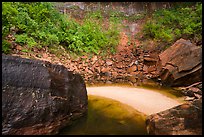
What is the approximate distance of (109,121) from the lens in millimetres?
4652

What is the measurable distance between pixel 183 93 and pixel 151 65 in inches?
105

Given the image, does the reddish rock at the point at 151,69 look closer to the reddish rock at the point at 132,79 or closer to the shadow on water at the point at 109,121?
the reddish rock at the point at 132,79

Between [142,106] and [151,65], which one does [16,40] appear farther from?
[151,65]

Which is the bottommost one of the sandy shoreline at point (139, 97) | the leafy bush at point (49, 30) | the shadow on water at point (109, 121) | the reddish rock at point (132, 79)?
the shadow on water at point (109, 121)

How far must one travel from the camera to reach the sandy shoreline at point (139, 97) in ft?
18.4

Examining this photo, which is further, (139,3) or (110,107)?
(139,3)

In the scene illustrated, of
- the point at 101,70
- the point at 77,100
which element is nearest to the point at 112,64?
the point at 101,70

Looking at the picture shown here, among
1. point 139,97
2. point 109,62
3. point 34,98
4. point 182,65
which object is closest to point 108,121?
point 34,98

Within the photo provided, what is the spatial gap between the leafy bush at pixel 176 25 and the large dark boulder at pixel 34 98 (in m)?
7.27

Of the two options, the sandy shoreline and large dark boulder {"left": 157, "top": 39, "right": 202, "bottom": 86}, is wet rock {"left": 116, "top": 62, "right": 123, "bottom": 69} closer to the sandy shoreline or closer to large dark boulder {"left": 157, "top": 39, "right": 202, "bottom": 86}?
large dark boulder {"left": 157, "top": 39, "right": 202, "bottom": 86}

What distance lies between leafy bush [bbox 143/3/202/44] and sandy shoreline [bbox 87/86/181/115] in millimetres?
4296

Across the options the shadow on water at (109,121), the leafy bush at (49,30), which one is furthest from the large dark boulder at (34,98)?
the leafy bush at (49,30)

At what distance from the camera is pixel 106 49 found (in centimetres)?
1011

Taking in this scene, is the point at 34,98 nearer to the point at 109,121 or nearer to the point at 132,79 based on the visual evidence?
the point at 109,121
